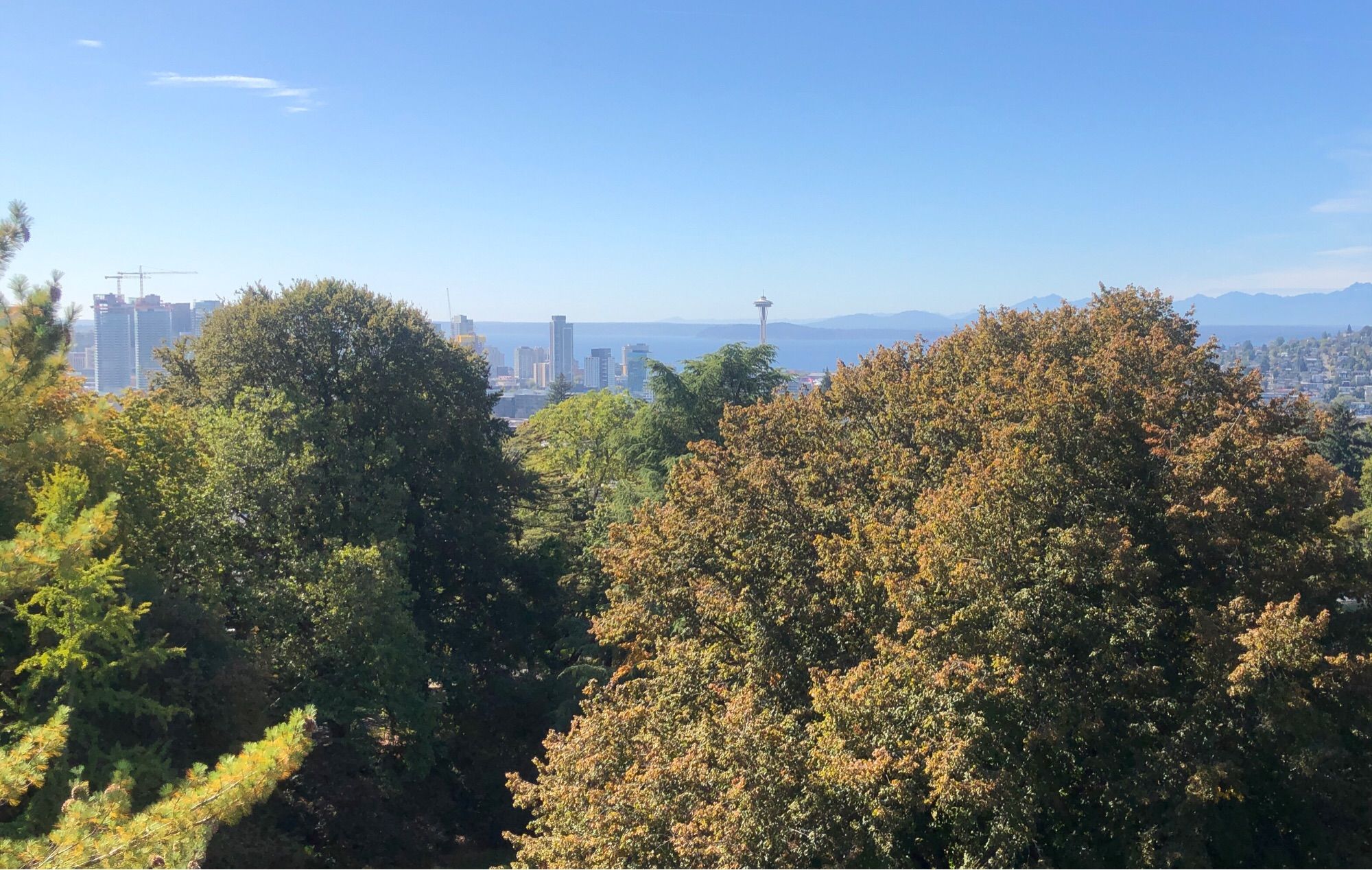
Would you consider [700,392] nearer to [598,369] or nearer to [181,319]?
[181,319]

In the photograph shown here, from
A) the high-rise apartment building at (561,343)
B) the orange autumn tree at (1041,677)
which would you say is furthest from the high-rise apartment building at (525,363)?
the orange autumn tree at (1041,677)

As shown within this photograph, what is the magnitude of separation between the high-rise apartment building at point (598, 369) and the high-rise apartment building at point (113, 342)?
72569 mm

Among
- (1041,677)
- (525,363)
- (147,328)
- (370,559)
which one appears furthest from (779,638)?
(525,363)

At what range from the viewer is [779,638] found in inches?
482

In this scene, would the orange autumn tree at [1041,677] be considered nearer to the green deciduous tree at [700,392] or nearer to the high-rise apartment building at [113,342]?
the green deciduous tree at [700,392]

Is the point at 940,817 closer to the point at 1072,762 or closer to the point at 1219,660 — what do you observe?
the point at 1072,762

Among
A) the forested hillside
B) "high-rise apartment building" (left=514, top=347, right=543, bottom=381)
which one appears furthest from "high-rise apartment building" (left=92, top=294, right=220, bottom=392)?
"high-rise apartment building" (left=514, top=347, right=543, bottom=381)

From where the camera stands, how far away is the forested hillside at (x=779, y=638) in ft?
28.8

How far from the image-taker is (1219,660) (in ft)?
30.6

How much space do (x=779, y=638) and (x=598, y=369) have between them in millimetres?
147441

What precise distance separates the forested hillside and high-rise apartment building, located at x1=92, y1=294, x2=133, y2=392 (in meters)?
83.3

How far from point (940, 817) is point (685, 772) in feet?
8.97

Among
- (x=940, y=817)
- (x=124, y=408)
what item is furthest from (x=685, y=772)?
(x=124, y=408)

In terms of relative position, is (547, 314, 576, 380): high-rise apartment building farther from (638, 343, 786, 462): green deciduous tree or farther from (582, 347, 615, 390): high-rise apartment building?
(638, 343, 786, 462): green deciduous tree
